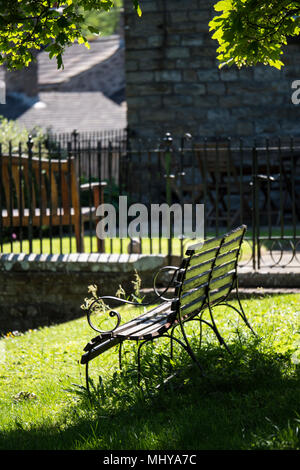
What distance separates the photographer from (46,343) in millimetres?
6375

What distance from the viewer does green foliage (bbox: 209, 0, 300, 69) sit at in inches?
189

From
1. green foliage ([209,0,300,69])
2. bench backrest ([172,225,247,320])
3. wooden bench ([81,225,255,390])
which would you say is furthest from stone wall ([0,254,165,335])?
green foliage ([209,0,300,69])

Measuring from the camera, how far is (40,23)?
4809mm

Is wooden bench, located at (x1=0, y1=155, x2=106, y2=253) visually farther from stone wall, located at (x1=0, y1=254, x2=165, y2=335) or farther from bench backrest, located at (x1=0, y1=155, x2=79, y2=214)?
stone wall, located at (x1=0, y1=254, x2=165, y2=335)

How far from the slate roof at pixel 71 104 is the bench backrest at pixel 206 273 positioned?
21746 millimetres

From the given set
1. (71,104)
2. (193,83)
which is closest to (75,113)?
(71,104)

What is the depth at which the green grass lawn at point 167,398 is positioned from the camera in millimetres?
3606

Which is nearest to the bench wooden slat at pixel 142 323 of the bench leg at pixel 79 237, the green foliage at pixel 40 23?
the green foliage at pixel 40 23

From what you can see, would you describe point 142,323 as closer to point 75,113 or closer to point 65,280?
point 65,280

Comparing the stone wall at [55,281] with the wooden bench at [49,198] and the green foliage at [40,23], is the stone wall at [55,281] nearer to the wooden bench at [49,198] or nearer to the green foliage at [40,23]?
the wooden bench at [49,198]

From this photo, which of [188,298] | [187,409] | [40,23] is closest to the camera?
[187,409]

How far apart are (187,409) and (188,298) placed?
71 centimetres

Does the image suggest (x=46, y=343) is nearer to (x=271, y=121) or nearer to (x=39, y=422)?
(x=39, y=422)

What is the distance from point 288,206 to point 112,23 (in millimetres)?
50902
